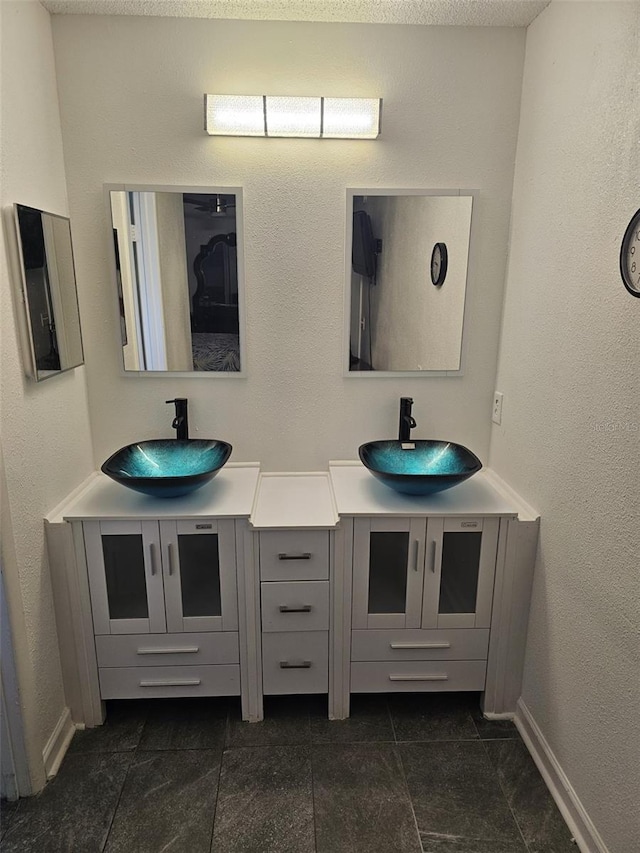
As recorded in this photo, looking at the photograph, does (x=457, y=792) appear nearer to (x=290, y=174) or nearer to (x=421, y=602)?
(x=421, y=602)

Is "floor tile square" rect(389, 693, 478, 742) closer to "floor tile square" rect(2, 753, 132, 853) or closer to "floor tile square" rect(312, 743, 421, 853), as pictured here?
"floor tile square" rect(312, 743, 421, 853)

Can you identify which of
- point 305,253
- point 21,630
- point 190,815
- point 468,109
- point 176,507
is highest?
point 468,109

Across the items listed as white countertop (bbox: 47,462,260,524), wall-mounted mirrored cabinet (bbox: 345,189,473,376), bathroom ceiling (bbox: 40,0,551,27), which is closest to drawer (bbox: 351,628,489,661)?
white countertop (bbox: 47,462,260,524)

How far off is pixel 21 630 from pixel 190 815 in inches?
30.1

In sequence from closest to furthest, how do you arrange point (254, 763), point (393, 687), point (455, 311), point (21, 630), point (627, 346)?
1. point (627, 346)
2. point (21, 630)
3. point (254, 763)
4. point (393, 687)
5. point (455, 311)

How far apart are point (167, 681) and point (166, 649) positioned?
0.13m

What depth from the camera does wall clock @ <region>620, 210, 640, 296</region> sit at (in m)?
1.26

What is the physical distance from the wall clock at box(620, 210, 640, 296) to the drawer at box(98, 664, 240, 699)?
1758 mm

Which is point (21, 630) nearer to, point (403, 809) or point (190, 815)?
point (190, 815)

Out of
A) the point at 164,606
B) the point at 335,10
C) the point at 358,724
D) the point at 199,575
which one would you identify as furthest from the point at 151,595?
the point at 335,10

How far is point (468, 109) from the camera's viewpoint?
1956mm

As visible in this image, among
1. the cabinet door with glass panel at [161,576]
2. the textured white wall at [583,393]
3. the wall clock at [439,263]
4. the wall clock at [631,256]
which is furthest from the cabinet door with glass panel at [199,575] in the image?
the wall clock at [631,256]

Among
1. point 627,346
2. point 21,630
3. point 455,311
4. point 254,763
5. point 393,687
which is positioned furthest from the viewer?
point 455,311

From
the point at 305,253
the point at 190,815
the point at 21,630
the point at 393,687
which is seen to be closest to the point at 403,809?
the point at 393,687
